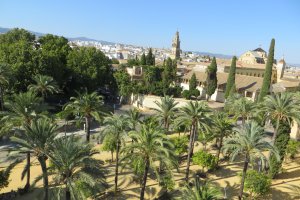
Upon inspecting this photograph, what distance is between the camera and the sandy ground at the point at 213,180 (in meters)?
29.0

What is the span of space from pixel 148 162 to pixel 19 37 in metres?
50.4

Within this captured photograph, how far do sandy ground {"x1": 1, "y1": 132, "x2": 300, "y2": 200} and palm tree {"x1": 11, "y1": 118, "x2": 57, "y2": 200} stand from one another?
22.3ft

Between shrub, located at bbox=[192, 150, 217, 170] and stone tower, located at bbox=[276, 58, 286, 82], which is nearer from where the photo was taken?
shrub, located at bbox=[192, 150, 217, 170]

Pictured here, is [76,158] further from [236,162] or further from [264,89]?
[264,89]

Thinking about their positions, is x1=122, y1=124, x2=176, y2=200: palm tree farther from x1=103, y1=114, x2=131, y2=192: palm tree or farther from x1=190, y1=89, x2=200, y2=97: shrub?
x1=190, y1=89, x2=200, y2=97: shrub

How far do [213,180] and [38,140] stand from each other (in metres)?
18.6

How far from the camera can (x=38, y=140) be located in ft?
71.4

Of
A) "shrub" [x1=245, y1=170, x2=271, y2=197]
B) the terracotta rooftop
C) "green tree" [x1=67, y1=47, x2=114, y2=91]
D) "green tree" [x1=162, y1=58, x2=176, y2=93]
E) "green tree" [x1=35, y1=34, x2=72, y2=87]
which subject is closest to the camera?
"shrub" [x1=245, y1=170, x2=271, y2=197]

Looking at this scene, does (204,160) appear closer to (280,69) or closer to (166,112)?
(166,112)

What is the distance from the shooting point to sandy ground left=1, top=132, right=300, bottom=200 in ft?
95.2

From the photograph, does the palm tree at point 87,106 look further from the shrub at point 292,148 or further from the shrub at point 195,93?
the shrub at point 195,93

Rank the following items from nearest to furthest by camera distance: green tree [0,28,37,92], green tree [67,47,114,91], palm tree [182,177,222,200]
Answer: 1. palm tree [182,177,222,200]
2. green tree [0,28,37,92]
3. green tree [67,47,114,91]

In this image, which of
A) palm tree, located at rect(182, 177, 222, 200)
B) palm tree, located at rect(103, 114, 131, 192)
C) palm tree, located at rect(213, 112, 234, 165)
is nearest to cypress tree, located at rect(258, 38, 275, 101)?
palm tree, located at rect(213, 112, 234, 165)

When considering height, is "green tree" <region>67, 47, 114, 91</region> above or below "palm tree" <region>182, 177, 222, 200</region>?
above
